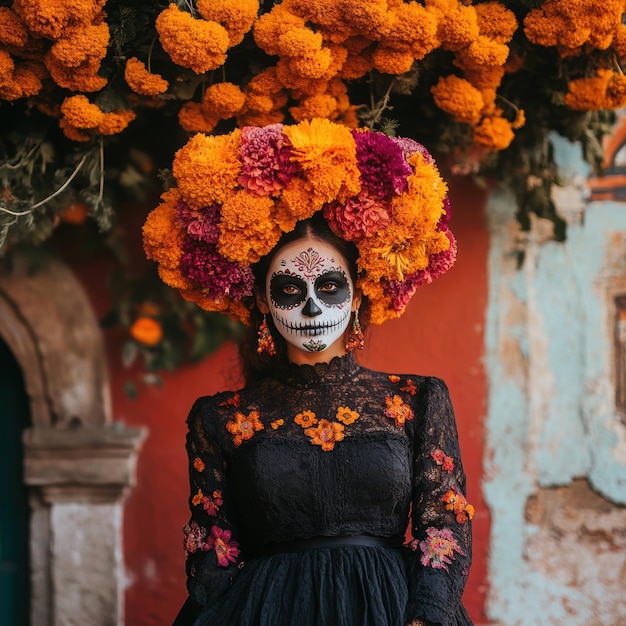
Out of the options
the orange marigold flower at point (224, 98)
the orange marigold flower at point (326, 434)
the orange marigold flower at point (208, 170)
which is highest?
the orange marigold flower at point (224, 98)

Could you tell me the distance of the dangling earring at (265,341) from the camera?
10.2ft

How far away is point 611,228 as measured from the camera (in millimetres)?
4332

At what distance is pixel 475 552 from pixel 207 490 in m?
1.56

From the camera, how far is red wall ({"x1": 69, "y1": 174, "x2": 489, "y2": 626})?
434cm

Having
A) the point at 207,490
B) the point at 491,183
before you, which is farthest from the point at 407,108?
the point at 207,490

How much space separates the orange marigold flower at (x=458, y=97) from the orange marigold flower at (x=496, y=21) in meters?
0.18

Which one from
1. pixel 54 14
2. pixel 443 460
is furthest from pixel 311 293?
pixel 54 14

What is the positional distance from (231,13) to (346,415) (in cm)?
114

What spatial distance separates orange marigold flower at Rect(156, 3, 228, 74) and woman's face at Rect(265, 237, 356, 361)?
58 centimetres

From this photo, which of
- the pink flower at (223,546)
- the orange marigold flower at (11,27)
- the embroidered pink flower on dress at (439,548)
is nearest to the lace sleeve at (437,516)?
the embroidered pink flower on dress at (439,548)

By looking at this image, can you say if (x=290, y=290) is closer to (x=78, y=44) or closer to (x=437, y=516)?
(x=437, y=516)

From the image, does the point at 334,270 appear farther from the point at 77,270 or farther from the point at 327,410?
the point at 77,270

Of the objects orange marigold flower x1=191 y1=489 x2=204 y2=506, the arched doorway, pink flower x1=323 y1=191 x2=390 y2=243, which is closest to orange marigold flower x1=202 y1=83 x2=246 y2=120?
pink flower x1=323 y1=191 x2=390 y2=243

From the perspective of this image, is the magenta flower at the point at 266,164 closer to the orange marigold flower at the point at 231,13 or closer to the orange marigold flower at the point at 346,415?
the orange marigold flower at the point at 231,13
